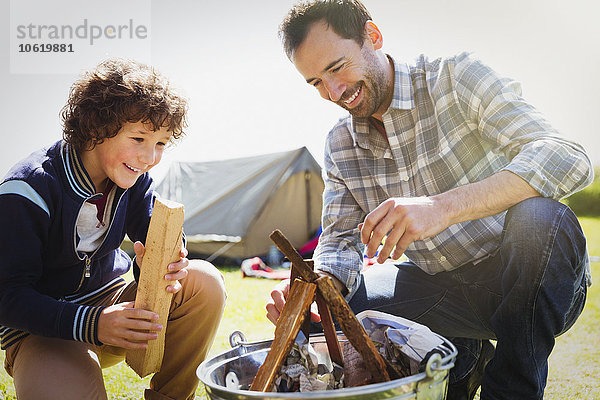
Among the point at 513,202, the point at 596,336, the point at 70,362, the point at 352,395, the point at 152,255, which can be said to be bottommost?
the point at 596,336

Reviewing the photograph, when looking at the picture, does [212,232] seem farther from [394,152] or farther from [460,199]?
[460,199]

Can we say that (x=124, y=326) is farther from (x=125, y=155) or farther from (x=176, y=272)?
(x=125, y=155)

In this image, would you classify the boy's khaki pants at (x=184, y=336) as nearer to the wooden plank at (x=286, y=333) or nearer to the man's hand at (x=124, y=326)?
the man's hand at (x=124, y=326)

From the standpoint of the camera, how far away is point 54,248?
1.56 meters

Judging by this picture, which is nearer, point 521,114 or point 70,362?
point 70,362

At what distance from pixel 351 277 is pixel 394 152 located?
454 millimetres

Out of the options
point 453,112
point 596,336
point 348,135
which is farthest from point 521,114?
point 596,336

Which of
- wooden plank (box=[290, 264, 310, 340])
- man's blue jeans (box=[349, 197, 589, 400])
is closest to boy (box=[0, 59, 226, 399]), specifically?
wooden plank (box=[290, 264, 310, 340])

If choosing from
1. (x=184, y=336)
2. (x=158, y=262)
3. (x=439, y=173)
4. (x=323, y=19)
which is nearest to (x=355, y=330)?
(x=158, y=262)

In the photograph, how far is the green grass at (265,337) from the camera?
6.74 feet

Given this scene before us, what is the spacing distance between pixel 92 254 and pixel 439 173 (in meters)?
1.11

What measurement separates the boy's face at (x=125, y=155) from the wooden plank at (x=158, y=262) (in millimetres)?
267

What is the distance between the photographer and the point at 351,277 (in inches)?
68.2

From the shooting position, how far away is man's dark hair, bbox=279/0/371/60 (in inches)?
73.2
